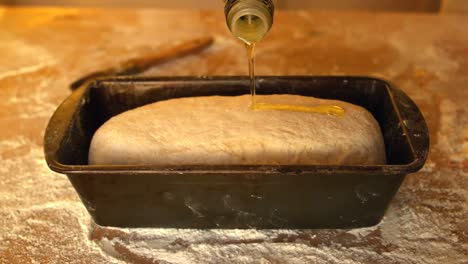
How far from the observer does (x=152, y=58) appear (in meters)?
1.60

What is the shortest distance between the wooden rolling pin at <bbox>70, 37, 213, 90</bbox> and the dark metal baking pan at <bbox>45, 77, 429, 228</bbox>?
31 centimetres

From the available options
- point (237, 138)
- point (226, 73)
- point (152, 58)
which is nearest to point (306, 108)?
point (237, 138)

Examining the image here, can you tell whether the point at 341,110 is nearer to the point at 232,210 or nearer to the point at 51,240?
the point at 232,210

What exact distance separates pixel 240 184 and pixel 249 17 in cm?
33

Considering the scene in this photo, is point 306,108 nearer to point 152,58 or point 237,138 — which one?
point 237,138

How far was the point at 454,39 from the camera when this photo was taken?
5.91 feet

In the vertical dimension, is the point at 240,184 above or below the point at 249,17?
below

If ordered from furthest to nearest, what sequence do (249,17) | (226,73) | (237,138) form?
(226,73)
(237,138)
(249,17)

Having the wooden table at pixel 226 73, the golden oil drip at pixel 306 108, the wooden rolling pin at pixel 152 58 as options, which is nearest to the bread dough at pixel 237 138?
the golden oil drip at pixel 306 108

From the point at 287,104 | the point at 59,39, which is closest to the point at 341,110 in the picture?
the point at 287,104

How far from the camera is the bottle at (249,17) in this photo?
802 mm

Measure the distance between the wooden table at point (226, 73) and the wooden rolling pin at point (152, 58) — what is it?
0.11 feet

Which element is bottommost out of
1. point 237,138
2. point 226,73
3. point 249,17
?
point 226,73

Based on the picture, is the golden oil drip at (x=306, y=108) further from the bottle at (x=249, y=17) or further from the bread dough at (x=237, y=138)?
the bottle at (x=249, y=17)
